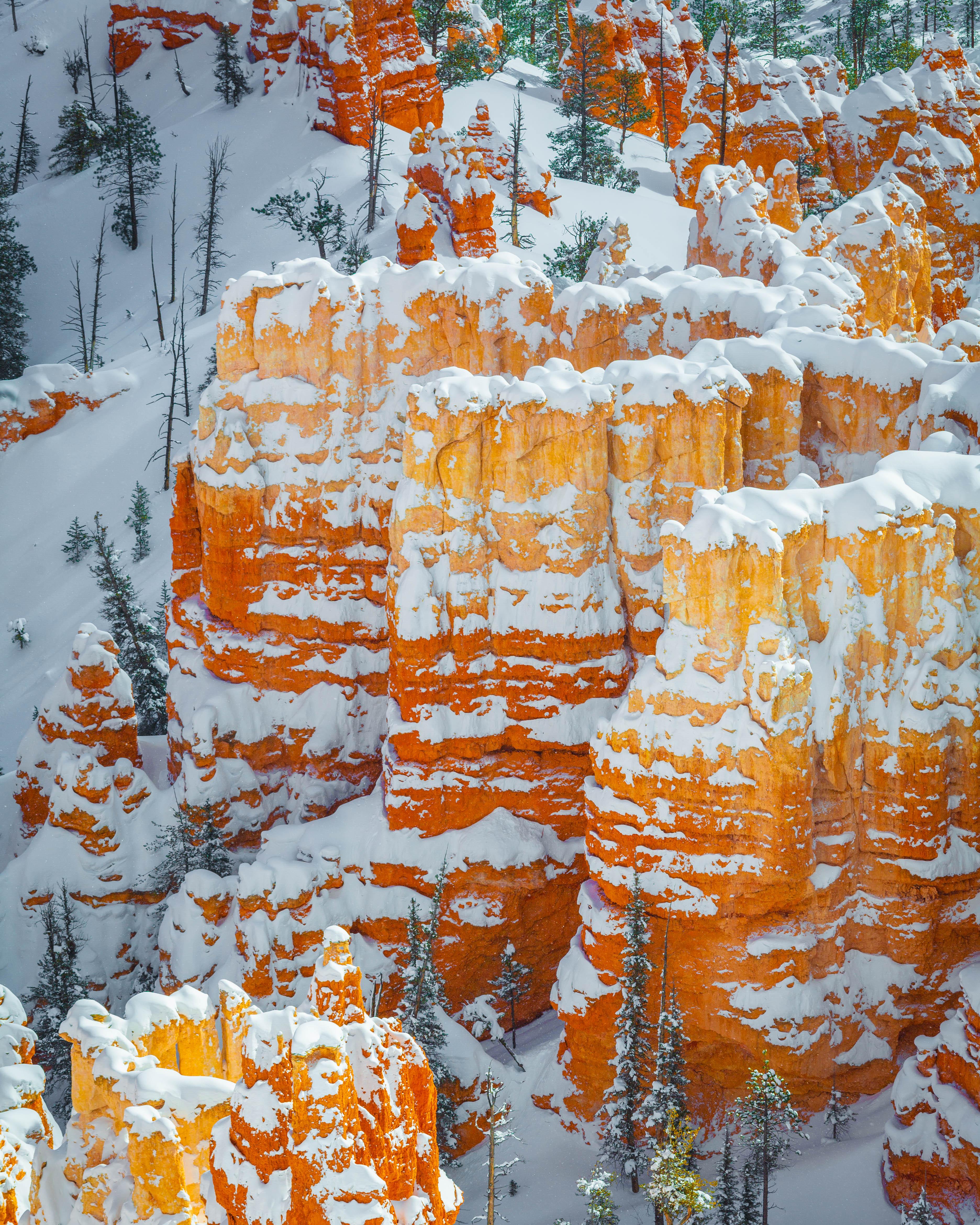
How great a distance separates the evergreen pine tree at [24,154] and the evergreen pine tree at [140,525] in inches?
1013

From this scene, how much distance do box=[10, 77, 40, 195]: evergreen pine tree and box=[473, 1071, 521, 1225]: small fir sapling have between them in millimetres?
53508

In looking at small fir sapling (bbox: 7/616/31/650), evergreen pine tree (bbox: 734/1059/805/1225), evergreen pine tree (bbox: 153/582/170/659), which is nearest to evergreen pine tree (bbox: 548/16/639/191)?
evergreen pine tree (bbox: 153/582/170/659)

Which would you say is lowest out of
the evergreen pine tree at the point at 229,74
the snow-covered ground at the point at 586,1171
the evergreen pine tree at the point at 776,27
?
the snow-covered ground at the point at 586,1171

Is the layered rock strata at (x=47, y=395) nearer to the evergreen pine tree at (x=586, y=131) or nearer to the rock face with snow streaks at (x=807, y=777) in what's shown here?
the evergreen pine tree at (x=586, y=131)

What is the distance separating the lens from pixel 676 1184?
66.5 feet

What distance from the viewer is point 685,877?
76.1 ft

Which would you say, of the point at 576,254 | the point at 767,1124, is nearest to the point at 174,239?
the point at 576,254

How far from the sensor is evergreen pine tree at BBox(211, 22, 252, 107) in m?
62.3

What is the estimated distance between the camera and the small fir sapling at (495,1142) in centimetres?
2103

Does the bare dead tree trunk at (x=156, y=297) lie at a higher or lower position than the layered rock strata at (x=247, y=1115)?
higher

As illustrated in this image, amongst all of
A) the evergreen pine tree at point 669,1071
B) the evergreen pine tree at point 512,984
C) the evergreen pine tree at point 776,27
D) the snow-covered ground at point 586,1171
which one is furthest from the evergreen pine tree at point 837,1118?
the evergreen pine tree at point 776,27

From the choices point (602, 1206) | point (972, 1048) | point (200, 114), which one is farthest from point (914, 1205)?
point (200, 114)

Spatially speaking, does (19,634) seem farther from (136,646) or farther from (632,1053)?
(632,1053)

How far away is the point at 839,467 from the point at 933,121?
34.2 metres
